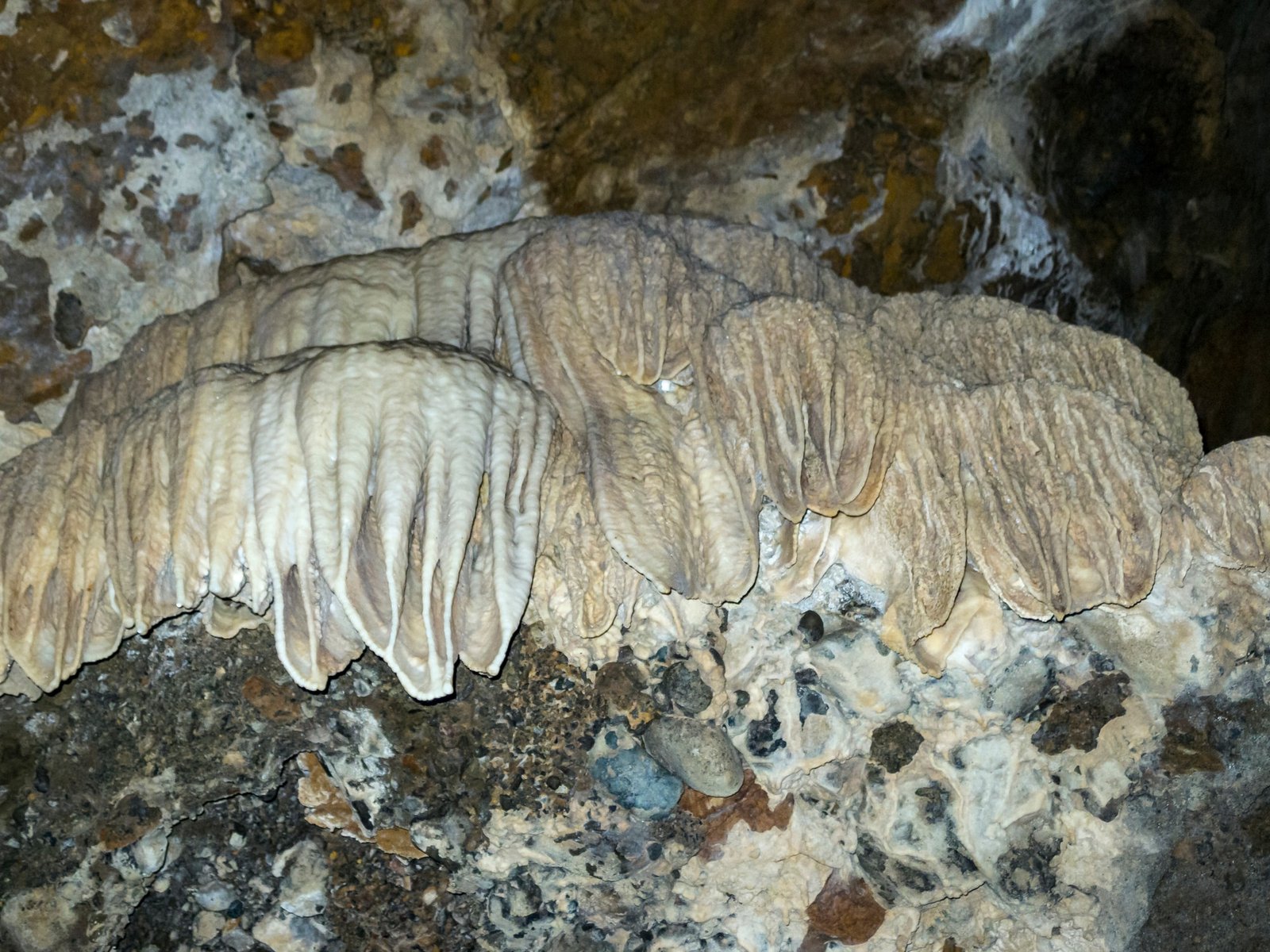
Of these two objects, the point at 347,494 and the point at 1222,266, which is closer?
the point at 347,494

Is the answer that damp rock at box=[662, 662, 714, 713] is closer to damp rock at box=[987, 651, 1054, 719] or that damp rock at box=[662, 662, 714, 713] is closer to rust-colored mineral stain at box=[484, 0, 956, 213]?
damp rock at box=[987, 651, 1054, 719]

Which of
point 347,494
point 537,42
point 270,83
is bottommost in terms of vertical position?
point 347,494

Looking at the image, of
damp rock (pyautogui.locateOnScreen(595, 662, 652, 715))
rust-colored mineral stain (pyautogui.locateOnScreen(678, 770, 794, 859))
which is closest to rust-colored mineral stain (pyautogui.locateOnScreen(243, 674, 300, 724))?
damp rock (pyautogui.locateOnScreen(595, 662, 652, 715))

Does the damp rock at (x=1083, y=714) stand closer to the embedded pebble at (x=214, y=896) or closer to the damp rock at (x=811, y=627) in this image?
A: the damp rock at (x=811, y=627)

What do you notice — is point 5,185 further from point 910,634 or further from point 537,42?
point 910,634

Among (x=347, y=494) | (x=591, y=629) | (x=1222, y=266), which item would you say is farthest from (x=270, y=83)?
(x=1222, y=266)
